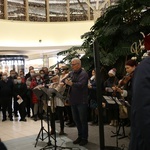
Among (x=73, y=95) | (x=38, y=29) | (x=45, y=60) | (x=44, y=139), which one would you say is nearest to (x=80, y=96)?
(x=73, y=95)

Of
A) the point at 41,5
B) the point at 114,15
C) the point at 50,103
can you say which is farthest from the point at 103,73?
the point at 41,5

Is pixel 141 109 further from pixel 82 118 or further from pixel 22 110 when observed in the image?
pixel 22 110

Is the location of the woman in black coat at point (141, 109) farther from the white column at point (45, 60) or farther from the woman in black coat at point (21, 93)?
the white column at point (45, 60)

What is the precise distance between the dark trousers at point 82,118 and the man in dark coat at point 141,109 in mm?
3880

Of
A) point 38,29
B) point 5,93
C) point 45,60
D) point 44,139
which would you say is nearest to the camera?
point 44,139

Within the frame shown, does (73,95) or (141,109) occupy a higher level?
(141,109)

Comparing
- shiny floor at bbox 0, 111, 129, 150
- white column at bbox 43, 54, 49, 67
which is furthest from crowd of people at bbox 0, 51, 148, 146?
white column at bbox 43, 54, 49, 67

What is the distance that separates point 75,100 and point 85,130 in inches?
25.2

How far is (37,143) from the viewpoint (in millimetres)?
5801

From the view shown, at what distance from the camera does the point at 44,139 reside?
6.04 meters

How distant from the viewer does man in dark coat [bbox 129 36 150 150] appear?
1.48 metres

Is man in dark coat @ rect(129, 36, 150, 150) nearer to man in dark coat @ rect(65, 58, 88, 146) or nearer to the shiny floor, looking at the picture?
the shiny floor

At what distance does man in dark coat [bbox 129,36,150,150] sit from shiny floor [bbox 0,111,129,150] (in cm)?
372

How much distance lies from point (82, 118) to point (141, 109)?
4015mm
